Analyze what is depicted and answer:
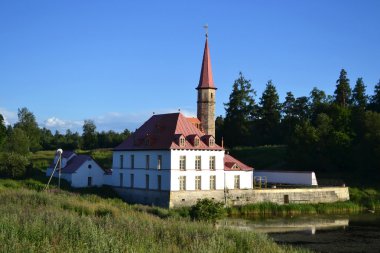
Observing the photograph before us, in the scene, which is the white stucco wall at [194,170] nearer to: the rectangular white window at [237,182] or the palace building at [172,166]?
the palace building at [172,166]

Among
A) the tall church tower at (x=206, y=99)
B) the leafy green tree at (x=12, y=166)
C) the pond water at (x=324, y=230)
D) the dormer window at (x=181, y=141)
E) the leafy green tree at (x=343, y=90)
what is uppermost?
the leafy green tree at (x=343, y=90)

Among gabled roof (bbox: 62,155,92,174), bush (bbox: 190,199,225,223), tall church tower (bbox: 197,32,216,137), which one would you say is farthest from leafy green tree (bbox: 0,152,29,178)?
bush (bbox: 190,199,225,223)

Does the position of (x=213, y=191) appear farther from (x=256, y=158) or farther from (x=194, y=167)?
(x=256, y=158)

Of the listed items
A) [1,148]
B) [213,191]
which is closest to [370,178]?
[213,191]

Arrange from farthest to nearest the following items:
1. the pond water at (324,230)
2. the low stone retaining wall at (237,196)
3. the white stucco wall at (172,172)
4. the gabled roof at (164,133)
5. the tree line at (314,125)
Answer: the tree line at (314,125), the gabled roof at (164,133), the white stucco wall at (172,172), the low stone retaining wall at (237,196), the pond water at (324,230)

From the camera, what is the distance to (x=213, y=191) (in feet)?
140

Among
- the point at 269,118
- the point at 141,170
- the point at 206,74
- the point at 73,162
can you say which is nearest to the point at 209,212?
the point at 141,170

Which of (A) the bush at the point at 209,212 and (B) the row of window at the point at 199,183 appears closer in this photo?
(A) the bush at the point at 209,212

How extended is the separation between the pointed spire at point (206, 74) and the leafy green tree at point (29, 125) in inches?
1756

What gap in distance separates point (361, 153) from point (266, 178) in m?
10.8

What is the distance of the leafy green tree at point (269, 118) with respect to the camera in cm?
7525

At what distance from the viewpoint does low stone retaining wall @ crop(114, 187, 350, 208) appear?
4031 centimetres

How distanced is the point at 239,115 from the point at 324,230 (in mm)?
41307

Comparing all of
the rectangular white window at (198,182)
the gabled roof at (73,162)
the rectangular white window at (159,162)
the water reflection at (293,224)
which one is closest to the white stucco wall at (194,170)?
the rectangular white window at (198,182)
